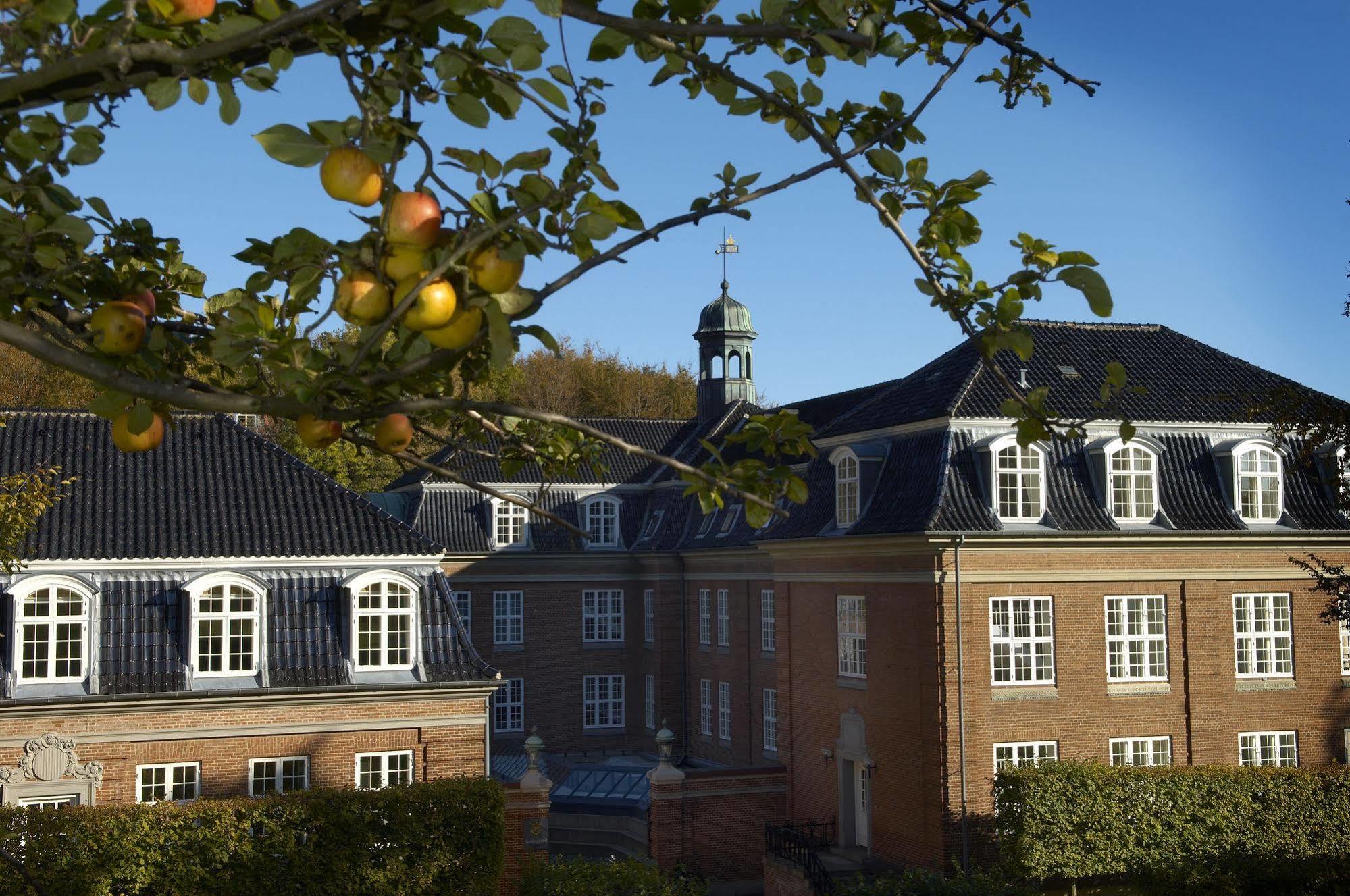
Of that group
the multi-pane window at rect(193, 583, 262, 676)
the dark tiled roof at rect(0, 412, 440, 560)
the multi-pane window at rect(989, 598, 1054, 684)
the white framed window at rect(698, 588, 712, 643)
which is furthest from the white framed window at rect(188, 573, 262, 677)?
the white framed window at rect(698, 588, 712, 643)

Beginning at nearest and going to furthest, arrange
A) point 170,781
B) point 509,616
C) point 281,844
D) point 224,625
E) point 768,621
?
point 281,844 < point 170,781 < point 224,625 < point 768,621 < point 509,616

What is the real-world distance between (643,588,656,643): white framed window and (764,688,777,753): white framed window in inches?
326

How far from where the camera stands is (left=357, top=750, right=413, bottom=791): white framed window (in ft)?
77.8

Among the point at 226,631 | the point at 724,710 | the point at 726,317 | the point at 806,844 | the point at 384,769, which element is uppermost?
the point at 726,317

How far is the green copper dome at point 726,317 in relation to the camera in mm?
48312

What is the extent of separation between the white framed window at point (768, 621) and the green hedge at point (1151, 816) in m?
11.8

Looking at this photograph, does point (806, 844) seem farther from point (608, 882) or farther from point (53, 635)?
point (53, 635)

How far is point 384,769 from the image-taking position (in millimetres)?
23781

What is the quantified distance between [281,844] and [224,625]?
5007mm

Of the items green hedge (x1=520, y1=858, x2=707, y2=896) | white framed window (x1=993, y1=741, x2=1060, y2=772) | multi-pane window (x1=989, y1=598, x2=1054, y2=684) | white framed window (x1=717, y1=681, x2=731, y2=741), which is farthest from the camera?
white framed window (x1=717, y1=681, x2=731, y2=741)

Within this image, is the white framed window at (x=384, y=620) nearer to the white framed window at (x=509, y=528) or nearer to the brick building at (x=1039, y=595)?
the brick building at (x=1039, y=595)

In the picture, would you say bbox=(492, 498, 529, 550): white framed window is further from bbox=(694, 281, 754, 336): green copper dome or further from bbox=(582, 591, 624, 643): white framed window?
bbox=(694, 281, 754, 336): green copper dome

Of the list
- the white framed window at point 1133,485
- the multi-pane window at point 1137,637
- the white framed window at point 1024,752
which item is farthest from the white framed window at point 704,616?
the white framed window at point 1133,485

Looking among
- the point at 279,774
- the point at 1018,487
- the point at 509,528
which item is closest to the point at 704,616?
the point at 509,528
